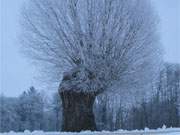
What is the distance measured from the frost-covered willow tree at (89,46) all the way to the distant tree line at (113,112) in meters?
28.3

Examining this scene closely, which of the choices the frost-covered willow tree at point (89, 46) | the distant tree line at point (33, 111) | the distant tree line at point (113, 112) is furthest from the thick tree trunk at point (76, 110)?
the distant tree line at point (33, 111)

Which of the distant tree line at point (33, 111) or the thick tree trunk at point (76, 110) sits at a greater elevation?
the distant tree line at point (33, 111)

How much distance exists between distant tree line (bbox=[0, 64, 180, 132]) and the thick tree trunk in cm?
2987

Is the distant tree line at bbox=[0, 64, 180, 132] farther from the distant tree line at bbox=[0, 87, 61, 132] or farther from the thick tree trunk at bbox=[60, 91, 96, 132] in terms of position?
the thick tree trunk at bbox=[60, 91, 96, 132]

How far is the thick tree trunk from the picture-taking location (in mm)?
22281

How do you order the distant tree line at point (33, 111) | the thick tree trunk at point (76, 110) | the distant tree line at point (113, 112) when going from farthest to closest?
the distant tree line at point (33, 111), the distant tree line at point (113, 112), the thick tree trunk at point (76, 110)

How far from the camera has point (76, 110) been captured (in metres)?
22.3

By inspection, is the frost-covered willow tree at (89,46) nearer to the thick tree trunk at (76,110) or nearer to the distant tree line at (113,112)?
the thick tree trunk at (76,110)

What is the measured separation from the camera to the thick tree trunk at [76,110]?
73.1 feet

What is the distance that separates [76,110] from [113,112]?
36890 millimetres

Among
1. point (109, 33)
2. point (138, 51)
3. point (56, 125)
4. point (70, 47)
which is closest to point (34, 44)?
point (70, 47)

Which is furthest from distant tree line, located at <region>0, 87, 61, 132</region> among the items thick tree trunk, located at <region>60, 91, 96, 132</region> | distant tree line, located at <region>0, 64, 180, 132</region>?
thick tree trunk, located at <region>60, 91, 96, 132</region>

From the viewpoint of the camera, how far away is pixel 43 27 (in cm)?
2503

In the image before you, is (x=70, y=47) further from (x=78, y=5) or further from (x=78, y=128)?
(x=78, y=128)
